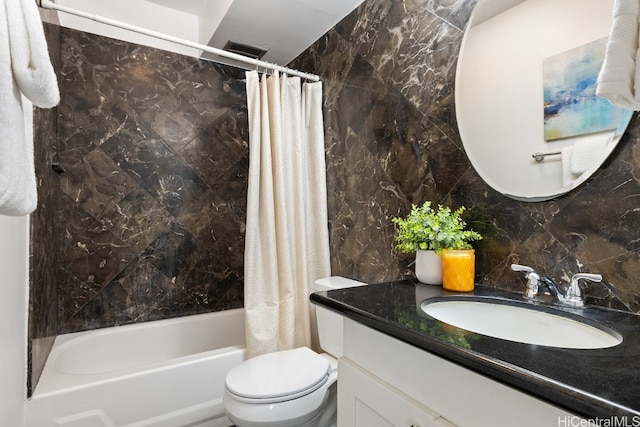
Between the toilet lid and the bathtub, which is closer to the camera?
the toilet lid

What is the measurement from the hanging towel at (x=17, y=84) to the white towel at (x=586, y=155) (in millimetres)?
1337

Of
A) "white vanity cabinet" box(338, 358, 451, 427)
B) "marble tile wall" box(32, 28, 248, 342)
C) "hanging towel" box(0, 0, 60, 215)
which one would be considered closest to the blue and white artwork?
"white vanity cabinet" box(338, 358, 451, 427)

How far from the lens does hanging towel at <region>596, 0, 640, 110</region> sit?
70 centimetres

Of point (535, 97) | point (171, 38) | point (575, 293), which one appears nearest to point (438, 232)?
point (575, 293)

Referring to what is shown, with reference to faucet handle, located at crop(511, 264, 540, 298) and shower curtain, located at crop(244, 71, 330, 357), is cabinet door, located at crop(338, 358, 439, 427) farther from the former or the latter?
shower curtain, located at crop(244, 71, 330, 357)

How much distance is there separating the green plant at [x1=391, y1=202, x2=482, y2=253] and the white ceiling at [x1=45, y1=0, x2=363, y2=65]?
4.41 feet

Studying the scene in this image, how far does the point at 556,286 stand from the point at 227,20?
6.86ft

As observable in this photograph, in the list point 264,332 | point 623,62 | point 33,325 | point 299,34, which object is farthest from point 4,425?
point 299,34

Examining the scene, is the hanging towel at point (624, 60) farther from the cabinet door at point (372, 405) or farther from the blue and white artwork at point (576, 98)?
the cabinet door at point (372, 405)

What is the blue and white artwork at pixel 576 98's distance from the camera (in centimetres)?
96

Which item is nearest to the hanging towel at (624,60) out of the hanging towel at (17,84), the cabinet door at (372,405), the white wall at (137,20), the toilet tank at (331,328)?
the cabinet door at (372,405)

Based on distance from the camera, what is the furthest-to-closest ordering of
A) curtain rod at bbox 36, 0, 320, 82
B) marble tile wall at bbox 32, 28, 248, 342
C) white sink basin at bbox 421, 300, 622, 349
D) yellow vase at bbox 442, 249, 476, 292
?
1. marble tile wall at bbox 32, 28, 248, 342
2. curtain rod at bbox 36, 0, 320, 82
3. yellow vase at bbox 442, 249, 476, 292
4. white sink basin at bbox 421, 300, 622, 349

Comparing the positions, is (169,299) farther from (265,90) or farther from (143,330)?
(265,90)

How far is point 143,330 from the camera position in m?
2.19
